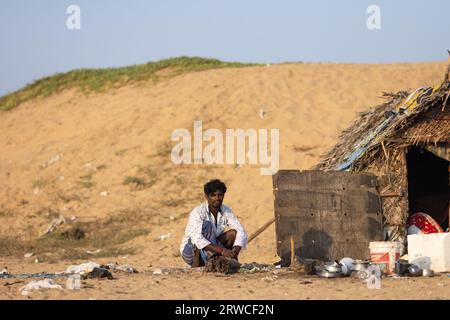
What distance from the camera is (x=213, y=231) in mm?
9250

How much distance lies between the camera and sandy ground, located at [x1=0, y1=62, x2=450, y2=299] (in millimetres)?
15938

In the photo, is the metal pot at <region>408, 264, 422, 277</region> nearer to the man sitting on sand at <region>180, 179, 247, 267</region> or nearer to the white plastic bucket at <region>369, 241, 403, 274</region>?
the white plastic bucket at <region>369, 241, 403, 274</region>

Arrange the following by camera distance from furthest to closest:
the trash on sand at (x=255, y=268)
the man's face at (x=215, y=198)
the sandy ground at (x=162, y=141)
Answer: the sandy ground at (x=162, y=141), the trash on sand at (x=255, y=268), the man's face at (x=215, y=198)

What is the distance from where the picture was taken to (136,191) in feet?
57.0

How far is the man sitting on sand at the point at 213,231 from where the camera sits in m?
8.99

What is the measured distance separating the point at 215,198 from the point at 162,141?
10.1 m

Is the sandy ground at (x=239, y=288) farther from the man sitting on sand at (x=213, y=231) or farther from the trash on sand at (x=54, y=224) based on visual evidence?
the trash on sand at (x=54, y=224)

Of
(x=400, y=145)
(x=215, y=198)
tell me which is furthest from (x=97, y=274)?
(x=400, y=145)

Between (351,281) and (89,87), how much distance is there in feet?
58.6

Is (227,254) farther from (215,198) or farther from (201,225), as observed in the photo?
(215,198)

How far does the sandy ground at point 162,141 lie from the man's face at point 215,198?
353 centimetres

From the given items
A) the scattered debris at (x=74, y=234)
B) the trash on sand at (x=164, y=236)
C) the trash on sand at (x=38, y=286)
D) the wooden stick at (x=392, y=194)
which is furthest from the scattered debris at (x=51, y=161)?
the trash on sand at (x=38, y=286)
